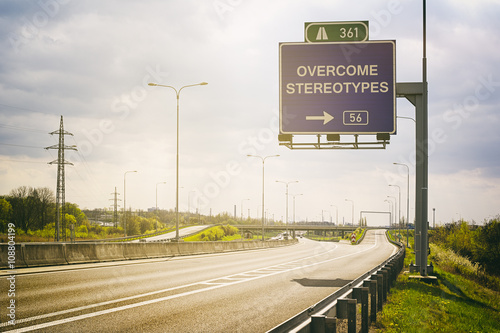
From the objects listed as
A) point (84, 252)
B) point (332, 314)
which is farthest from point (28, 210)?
point (332, 314)

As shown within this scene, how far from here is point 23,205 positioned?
74.7 metres

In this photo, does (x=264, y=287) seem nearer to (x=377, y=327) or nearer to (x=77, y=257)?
(x=377, y=327)

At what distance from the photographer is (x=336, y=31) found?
1972 centimetres

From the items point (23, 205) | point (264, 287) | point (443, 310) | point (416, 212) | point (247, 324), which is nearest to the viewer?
point (247, 324)

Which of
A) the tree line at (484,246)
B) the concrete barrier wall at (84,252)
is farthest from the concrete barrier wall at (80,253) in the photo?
the tree line at (484,246)

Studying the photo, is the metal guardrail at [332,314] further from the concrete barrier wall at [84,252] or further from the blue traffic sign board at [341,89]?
the concrete barrier wall at [84,252]

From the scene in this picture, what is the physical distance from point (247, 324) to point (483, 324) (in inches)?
209

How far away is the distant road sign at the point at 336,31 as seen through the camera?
19516mm

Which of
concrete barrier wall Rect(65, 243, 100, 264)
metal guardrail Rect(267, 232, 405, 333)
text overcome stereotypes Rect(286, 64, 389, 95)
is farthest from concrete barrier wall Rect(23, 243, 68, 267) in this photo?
metal guardrail Rect(267, 232, 405, 333)

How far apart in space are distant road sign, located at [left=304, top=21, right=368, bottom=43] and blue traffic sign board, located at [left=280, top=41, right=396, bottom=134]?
281mm

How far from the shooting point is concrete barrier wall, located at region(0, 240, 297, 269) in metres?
16.7

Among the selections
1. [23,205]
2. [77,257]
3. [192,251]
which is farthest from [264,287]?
[23,205]

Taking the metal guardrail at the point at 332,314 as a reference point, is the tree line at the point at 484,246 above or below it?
below

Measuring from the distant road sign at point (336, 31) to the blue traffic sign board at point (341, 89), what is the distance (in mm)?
281
